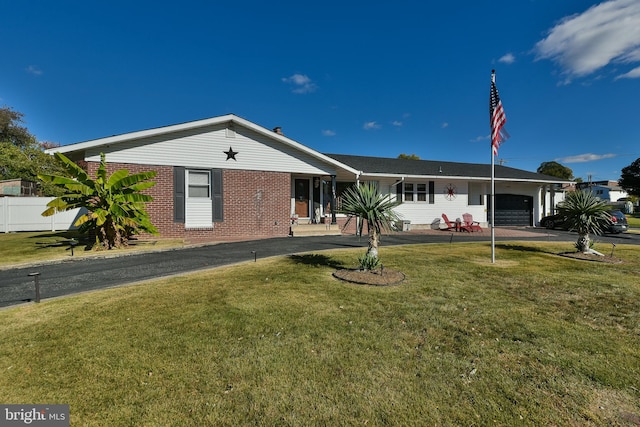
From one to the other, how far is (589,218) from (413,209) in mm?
10593

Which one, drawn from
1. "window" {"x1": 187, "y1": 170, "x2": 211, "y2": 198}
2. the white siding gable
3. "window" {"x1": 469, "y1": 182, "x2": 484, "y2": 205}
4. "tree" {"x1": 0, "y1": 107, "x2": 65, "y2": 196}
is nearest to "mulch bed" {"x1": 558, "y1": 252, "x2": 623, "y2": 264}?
the white siding gable

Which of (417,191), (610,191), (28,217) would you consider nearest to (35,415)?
(417,191)

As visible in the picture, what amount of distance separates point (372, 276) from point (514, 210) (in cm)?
2170

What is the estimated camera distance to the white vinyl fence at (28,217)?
663 inches

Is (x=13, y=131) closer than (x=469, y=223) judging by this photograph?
No

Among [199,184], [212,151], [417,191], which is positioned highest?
[212,151]

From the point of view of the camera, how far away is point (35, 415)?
241 cm

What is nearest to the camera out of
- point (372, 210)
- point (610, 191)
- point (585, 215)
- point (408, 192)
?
point (372, 210)

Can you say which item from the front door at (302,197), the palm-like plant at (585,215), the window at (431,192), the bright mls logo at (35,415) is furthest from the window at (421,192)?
the bright mls logo at (35,415)

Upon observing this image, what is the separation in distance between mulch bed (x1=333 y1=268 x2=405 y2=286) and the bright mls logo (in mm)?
4703

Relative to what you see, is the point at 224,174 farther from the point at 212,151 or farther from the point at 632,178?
the point at 632,178

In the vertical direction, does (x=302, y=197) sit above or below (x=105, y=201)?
above

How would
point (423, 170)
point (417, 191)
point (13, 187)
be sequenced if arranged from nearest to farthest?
1. point (417, 191)
2. point (423, 170)
3. point (13, 187)

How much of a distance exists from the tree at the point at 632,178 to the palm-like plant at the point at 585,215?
61486mm
